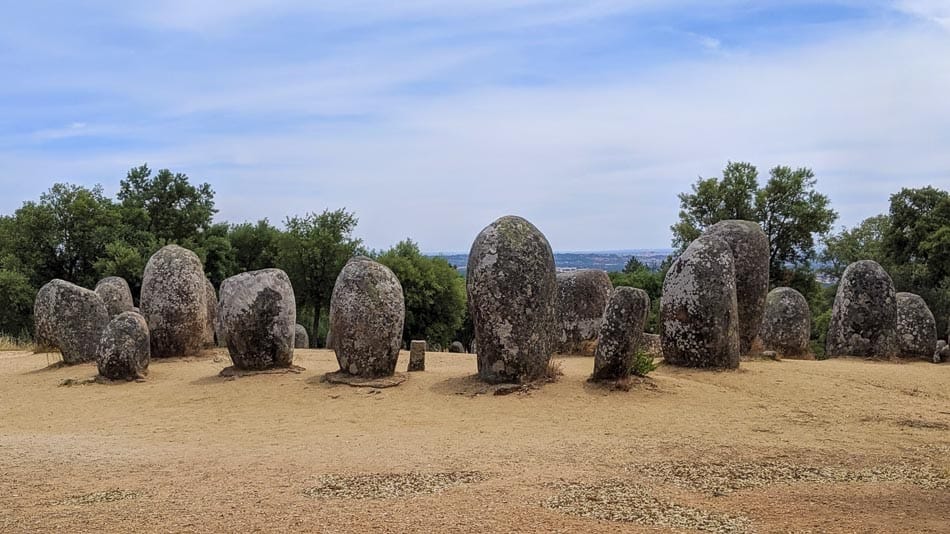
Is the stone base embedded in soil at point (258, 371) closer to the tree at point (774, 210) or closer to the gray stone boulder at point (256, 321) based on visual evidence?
the gray stone boulder at point (256, 321)

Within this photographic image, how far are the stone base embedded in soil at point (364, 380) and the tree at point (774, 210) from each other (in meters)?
21.0

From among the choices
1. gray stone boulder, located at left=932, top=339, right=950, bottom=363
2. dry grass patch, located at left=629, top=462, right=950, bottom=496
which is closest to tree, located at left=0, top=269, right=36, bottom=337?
dry grass patch, located at left=629, top=462, right=950, bottom=496

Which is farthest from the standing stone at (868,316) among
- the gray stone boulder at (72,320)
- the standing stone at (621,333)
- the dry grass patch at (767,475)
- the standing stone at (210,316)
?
the gray stone boulder at (72,320)

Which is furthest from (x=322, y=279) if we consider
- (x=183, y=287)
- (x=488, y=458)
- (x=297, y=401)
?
(x=488, y=458)

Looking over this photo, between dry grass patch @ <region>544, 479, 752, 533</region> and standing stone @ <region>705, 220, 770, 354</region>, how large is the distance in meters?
10.5

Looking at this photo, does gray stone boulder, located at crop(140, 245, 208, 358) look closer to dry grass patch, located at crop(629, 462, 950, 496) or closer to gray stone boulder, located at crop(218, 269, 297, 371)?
gray stone boulder, located at crop(218, 269, 297, 371)

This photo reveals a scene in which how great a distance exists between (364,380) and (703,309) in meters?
6.00

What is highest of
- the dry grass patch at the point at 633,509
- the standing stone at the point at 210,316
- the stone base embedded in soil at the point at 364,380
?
the standing stone at the point at 210,316

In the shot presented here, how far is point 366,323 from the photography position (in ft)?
42.3

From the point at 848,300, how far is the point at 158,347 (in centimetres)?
1594

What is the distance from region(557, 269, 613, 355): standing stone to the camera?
18.5m

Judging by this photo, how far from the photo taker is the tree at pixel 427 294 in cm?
3008

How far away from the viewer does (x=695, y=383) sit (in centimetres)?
1258

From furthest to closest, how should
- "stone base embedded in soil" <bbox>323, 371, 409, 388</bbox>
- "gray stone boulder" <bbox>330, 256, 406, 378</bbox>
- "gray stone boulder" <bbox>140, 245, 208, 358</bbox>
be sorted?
"gray stone boulder" <bbox>140, 245, 208, 358</bbox> < "gray stone boulder" <bbox>330, 256, 406, 378</bbox> < "stone base embedded in soil" <bbox>323, 371, 409, 388</bbox>
